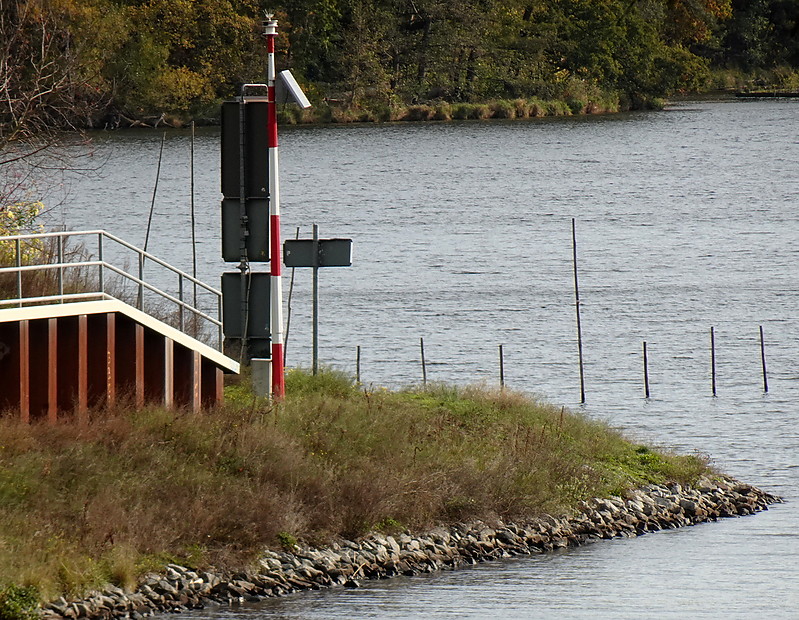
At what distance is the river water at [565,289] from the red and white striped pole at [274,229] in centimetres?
478

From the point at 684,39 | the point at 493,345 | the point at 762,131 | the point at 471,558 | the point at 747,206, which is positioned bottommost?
the point at 471,558

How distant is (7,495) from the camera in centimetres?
1911

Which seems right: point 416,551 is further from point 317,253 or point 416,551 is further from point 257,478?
point 317,253

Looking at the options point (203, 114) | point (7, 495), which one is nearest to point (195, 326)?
point (7, 495)

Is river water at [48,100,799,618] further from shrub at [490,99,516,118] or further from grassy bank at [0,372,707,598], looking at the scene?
shrub at [490,99,516,118]

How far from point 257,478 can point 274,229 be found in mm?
4593

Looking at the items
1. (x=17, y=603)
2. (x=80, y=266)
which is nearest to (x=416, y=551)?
(x=17, y=603)

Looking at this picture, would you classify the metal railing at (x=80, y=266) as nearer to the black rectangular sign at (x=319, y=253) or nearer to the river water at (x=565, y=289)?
the black rectangular sign at (x=319, y=253)

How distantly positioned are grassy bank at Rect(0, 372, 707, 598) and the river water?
1201 millimetres

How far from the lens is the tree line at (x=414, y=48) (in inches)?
4803

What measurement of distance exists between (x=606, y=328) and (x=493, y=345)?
203 inches

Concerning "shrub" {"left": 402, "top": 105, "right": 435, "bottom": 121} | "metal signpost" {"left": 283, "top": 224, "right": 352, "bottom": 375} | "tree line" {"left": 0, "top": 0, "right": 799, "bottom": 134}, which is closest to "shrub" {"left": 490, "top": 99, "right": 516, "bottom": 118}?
→ "tree line" {"left": 0, "top": 0, "right": 799, "bottom": 134}

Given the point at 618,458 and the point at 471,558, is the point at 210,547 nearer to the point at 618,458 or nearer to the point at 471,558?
the point at 471,558

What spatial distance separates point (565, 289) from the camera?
5931 cm
